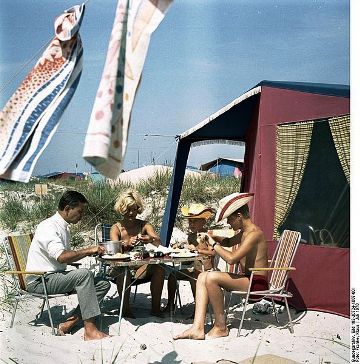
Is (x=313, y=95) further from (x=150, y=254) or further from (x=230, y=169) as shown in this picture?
(x=230, y=169)

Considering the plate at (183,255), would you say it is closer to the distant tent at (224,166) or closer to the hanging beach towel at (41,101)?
the hanging beach towel at (41,101)

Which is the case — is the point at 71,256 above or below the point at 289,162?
below

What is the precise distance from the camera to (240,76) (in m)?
4.79

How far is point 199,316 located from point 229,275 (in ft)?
1.17

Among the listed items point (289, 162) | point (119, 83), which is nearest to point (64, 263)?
point (289, 162)

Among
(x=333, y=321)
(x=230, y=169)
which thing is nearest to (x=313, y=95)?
(x=333, y=321)

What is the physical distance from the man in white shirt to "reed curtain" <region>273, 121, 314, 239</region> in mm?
1661

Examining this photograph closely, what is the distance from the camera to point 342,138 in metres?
4.73

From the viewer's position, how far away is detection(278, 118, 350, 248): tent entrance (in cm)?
478

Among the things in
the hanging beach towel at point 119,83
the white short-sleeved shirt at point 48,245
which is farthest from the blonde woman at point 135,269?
the hanging beach towel at point 119,83

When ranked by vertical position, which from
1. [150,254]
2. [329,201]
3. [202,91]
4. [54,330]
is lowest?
[54,330]

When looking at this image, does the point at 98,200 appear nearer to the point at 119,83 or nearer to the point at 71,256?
the point at 71,256

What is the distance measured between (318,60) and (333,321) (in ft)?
6.18

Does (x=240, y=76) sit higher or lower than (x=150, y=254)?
higher
